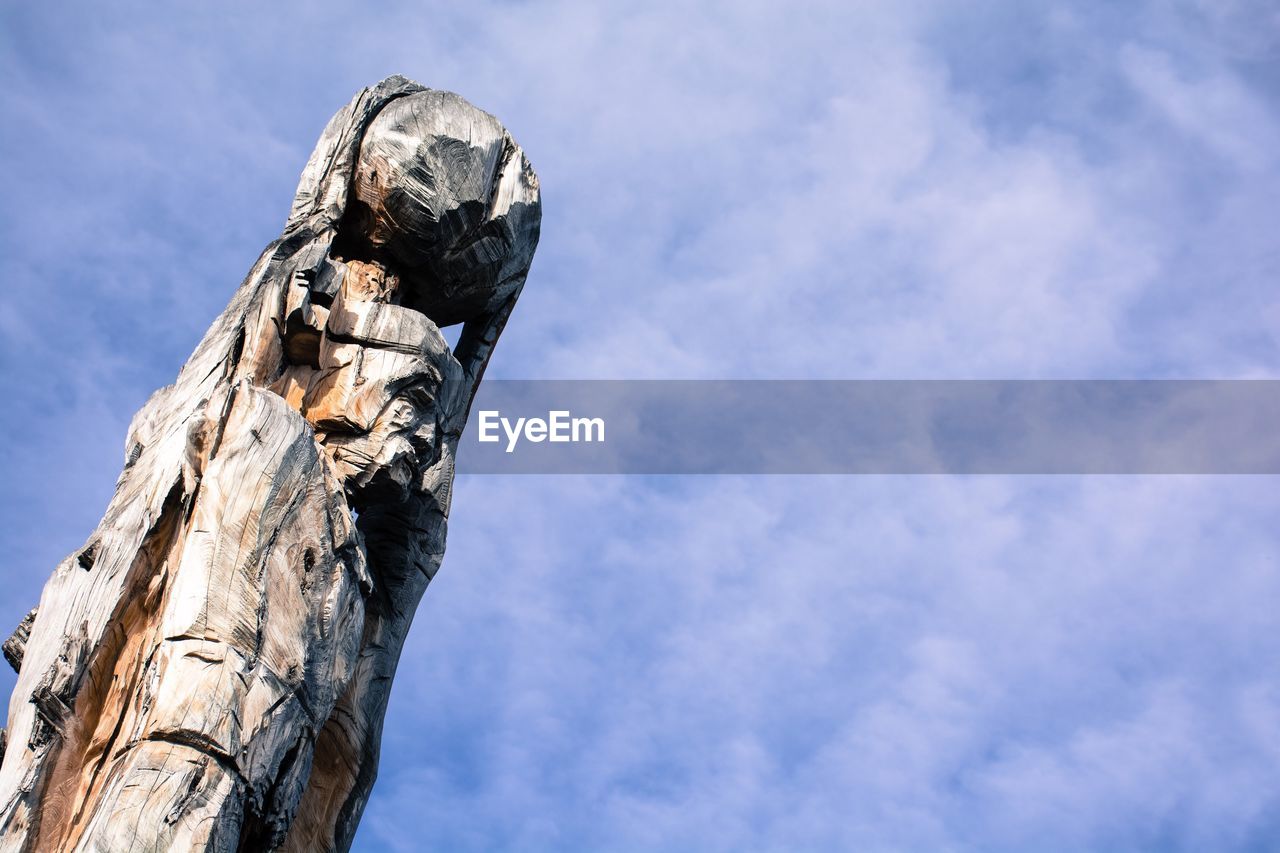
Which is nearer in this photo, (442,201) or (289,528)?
(289,528)

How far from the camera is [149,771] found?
5230mm

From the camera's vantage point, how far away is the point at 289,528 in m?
6.12

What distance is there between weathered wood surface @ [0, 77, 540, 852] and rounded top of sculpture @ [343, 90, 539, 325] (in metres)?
0.01

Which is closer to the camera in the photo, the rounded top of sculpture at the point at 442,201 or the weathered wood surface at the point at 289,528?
the weathered wood surface at the point at 289,528

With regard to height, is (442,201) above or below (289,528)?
above

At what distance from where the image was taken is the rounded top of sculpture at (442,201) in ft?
25.0

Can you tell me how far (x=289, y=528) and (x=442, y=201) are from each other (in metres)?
2.15

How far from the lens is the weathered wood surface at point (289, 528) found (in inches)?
214

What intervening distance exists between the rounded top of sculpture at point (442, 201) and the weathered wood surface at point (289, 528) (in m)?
0.01

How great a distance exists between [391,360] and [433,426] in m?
0.36

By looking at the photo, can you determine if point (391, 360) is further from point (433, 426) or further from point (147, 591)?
point (147, 591)

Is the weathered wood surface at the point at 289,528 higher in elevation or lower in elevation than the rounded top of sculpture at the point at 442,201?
lower

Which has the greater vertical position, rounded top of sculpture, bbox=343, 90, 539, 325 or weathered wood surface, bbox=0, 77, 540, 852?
rounded top of sculpture, bbox=343, 90, 539, 325

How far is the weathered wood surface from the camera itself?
543 centimetres
